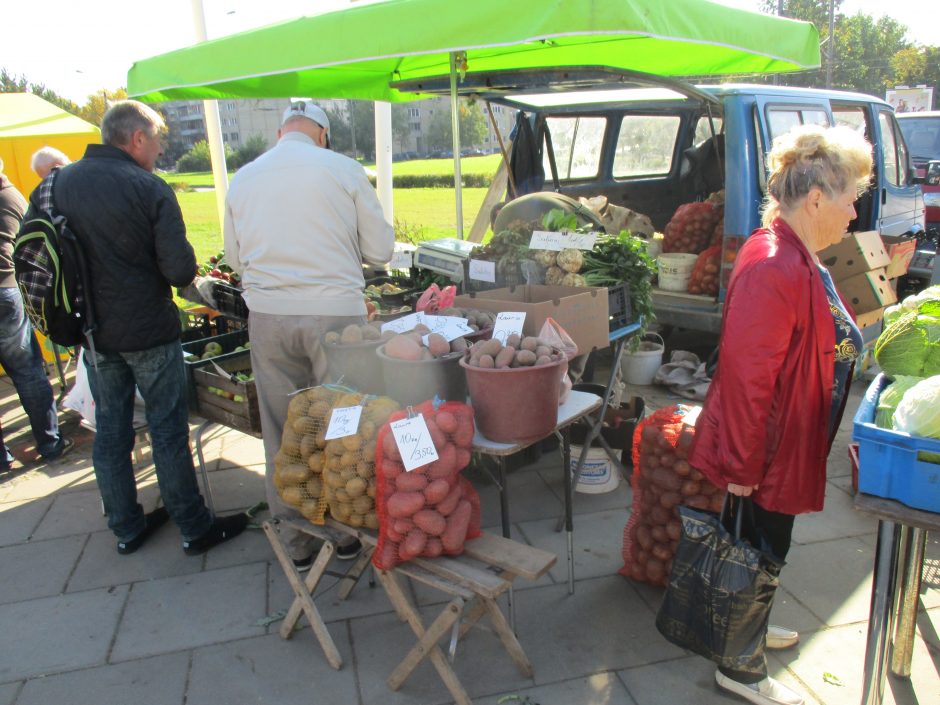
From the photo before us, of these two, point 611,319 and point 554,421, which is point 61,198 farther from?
point 611,319

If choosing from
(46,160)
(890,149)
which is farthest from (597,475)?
(890,149)

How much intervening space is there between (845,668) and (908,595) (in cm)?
50

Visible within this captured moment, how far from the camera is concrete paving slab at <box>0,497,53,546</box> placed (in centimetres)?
364

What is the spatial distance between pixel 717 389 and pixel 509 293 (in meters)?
1.48

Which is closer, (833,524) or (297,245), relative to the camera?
(297,245)

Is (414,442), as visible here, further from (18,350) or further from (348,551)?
(18,350)

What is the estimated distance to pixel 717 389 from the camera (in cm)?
223

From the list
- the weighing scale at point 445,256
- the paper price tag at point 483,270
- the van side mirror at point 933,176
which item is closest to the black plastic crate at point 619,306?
the paper price tag at point 483,270

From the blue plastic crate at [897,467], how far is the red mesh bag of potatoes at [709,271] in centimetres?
329

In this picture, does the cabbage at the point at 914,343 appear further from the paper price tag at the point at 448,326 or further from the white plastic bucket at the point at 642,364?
the white plastic bucket at the point at 642,364

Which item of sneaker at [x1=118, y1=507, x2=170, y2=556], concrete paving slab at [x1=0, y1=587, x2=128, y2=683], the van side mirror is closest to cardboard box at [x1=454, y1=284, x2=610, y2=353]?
sneaker at [x1=118, y1=507, x2=170, y2=556]

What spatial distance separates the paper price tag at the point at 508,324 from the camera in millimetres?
2758

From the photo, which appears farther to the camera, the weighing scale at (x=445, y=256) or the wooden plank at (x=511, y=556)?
the weighing scale at (x=445, y=256)

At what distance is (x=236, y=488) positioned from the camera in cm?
412
